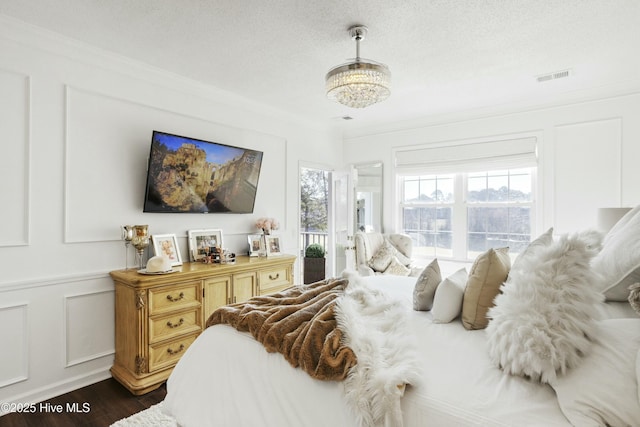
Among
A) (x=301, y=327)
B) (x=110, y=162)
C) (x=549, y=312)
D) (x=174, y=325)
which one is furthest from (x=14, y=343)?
(x=549, y=312)

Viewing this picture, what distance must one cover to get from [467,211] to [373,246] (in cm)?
134

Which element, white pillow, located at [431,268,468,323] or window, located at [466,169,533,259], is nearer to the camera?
white pillow, located at [431,268,468,323]

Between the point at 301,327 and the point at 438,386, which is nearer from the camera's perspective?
the point at 438,386

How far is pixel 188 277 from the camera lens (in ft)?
9.46

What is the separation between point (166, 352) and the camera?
275 cm

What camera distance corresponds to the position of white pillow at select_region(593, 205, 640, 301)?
50.6 inches

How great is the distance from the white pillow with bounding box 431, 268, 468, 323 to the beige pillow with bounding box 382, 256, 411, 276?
2.34 m

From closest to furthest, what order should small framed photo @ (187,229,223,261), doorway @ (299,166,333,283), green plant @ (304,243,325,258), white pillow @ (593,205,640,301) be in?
1. white pillow @ (593,205,640,301)
2. small framed photo @ (187,229,223,261)
3. green plant @ (304,243,325,258)
4. doorway @ (299,166,333,283)

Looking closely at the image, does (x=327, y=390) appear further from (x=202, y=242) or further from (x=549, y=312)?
(x=202, y=242)

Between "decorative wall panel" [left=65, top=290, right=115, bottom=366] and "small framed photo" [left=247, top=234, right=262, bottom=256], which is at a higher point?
"small framed photo" [left=247, top=234, right=262, bottom=256]

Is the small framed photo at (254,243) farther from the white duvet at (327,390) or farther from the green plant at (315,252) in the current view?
the white duvet at (327,390)

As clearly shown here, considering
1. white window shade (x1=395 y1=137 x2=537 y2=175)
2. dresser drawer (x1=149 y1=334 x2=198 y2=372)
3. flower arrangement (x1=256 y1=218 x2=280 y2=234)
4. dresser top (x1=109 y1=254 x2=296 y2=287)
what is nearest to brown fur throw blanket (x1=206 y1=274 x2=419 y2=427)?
dresser top (x1=109 y1=254 x2=296 y2=287)

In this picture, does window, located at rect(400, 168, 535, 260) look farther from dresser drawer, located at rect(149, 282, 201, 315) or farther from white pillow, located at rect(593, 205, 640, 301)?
dresser drawer, located at rect(149, 282, 201, 315)

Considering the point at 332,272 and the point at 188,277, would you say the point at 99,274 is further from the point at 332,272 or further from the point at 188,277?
the point at 332,272
